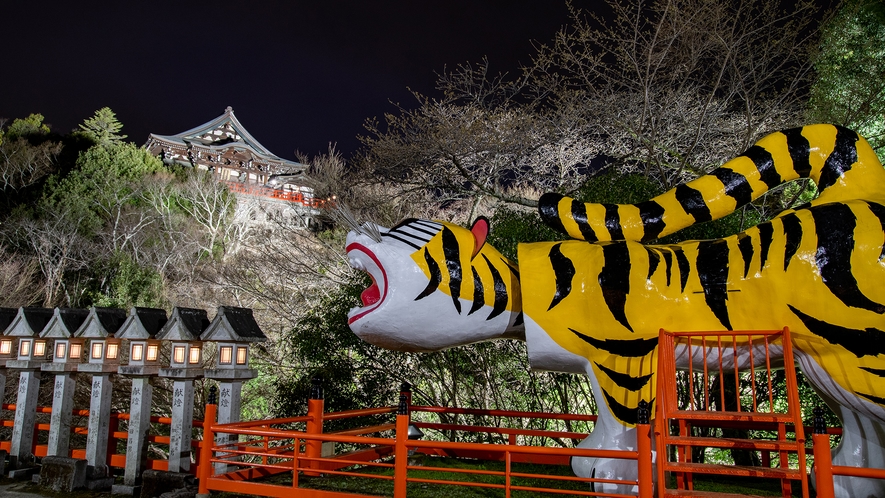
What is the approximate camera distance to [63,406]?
254 inches

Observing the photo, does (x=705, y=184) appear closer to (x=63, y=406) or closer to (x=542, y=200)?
(x=542, y=200)

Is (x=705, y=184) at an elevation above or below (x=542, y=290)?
above

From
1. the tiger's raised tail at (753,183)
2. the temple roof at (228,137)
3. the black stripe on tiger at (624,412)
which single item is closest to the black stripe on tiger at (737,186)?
the tiger's raised tail at (753,183)

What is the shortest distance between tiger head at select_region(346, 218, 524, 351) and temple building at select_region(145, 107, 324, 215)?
74.9 feet

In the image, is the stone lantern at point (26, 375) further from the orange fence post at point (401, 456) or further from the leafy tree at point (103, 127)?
the leafy tree at point (103, 127)

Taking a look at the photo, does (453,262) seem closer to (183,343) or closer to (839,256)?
(839,256)

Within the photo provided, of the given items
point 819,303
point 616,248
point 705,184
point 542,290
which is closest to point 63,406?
point 542,290

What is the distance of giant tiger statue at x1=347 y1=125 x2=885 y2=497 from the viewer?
3.76m

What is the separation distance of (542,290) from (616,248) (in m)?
0.63

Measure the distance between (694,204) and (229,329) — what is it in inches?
167

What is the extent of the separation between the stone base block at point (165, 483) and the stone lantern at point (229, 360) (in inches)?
10.6

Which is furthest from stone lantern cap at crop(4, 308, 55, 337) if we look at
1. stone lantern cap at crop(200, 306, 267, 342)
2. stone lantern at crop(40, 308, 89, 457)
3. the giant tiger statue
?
the giant tiger statue

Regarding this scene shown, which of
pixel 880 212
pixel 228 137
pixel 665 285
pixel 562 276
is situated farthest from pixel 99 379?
pixel 228 137

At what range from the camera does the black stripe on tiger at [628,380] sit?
13.4ft
